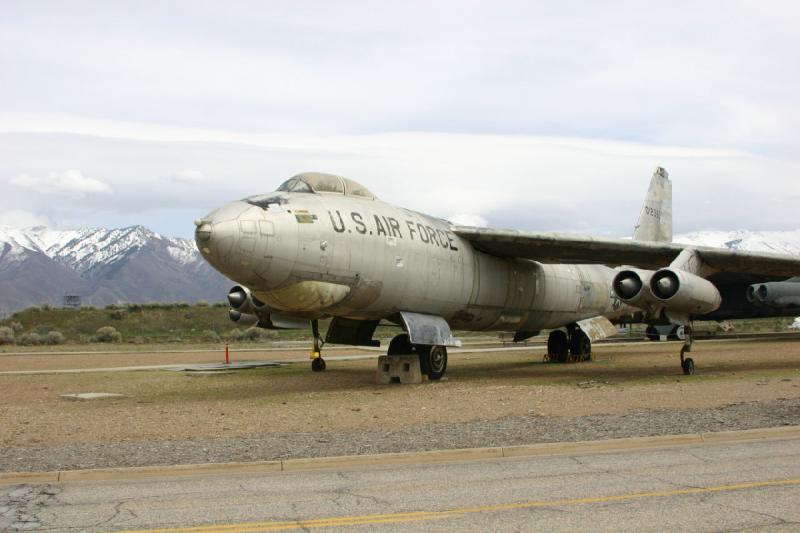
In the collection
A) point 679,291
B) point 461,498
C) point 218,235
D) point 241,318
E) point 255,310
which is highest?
point 218,235

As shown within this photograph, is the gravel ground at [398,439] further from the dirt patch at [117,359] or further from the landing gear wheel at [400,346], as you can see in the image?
the dirt patch at [117,359]

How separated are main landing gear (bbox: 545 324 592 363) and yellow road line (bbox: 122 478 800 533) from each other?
20.3 m

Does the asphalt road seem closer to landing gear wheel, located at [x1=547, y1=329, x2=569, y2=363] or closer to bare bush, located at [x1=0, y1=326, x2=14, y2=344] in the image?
landing gear wheel, located at [x1=547, y1=329, x2=569, y2=363]

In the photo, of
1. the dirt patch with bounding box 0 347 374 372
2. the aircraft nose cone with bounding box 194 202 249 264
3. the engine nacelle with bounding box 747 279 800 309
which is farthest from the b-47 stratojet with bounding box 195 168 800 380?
the engine nacelle with bounding box 747 279 800 309

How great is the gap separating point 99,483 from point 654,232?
25531mm

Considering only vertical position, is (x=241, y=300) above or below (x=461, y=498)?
above

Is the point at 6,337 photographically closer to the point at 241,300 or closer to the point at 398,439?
the point at 241,300

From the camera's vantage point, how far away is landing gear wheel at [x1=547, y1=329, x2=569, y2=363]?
2864cm

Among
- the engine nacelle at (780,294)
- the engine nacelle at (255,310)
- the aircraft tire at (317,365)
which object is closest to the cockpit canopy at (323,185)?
the engine nacelle at (255,310)

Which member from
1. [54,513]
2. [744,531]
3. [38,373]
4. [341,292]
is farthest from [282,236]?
[38,373]

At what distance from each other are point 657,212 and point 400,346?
14203 millimetres

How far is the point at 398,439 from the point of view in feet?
37.6

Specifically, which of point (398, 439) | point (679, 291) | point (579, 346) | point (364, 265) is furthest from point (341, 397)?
point (579, 346)

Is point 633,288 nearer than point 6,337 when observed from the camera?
Yes
